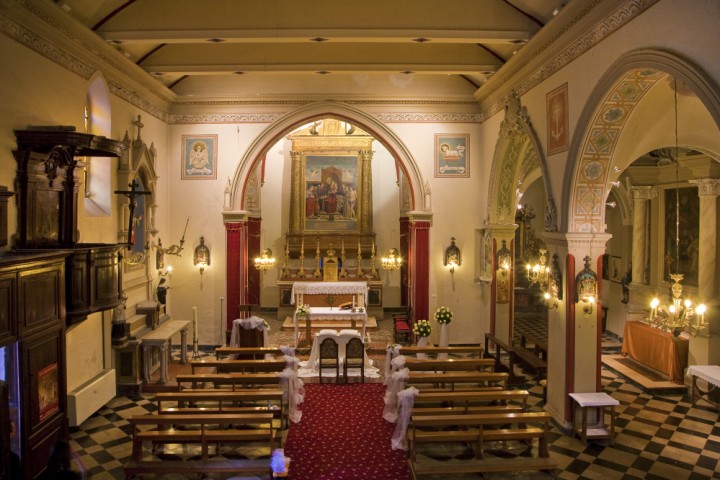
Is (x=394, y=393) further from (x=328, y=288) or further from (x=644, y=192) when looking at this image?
(x=644, y=192)

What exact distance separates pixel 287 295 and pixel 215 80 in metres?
7.91

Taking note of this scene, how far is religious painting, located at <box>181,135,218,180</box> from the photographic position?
48.7 ft

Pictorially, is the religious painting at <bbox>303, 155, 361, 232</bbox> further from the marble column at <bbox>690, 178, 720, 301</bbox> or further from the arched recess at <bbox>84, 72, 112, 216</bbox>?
the marble column at <bbox>690, 178, 720, 301</bbox>

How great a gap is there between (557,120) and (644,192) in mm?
6550

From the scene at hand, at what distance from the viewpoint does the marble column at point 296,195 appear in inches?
775

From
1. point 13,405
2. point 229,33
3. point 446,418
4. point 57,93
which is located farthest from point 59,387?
point 229,33

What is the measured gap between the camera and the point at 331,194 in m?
19.9

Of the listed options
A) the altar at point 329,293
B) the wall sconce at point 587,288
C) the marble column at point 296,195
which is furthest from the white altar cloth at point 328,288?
the wall sconce at point 587,288

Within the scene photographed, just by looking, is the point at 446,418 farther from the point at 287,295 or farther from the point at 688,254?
the point at 287,295

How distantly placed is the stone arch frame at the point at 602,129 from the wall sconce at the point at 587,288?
71cm

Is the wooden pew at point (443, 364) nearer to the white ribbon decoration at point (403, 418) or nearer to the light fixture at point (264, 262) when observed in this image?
the white ribbon decoration at point (403, 418)

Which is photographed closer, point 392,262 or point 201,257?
point 201,257

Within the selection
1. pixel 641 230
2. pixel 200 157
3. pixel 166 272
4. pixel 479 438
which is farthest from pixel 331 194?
pixel 479 438

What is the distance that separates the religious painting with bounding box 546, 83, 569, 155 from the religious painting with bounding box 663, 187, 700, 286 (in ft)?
17.4
